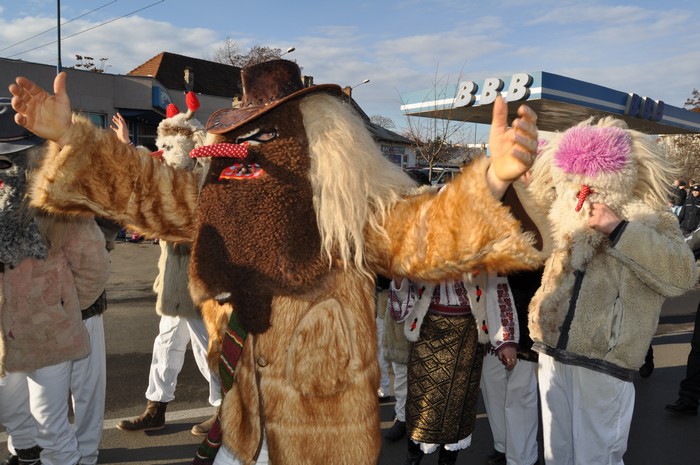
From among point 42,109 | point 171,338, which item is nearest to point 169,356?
point 171,338

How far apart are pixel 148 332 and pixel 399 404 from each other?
3.35 meters

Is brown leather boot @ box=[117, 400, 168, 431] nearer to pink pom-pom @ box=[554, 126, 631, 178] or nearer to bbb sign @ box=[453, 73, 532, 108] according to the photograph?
pink pom-pom @ box=[554, 126, 631, 178]

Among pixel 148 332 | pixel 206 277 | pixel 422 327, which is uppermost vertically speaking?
pixel 206 277

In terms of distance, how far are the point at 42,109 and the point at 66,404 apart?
5.07ft

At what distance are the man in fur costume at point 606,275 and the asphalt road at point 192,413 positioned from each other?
1.17 meters

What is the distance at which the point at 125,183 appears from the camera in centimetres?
201

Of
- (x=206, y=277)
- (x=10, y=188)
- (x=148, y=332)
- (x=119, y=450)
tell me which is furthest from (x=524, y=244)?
(x=148, y=332)

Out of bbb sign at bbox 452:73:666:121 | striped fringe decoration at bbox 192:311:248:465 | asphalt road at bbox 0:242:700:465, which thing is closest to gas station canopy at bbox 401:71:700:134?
bbb sign at bbox 452:73:666:121

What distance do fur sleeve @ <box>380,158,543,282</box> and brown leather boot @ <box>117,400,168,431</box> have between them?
259cm

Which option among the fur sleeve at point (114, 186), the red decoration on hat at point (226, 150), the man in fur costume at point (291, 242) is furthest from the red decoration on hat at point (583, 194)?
the fur sleeve at point (114, 186)

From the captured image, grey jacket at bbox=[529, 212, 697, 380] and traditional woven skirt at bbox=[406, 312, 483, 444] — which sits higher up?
grey jacket at bbox=[529, 212, 697, 380]

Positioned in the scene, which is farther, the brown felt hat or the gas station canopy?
the gas station canopy

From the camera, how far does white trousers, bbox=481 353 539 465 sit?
2938 millimetres

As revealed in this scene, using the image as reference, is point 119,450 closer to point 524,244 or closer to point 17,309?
point 17,309
